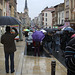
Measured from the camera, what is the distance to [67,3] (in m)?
37.9

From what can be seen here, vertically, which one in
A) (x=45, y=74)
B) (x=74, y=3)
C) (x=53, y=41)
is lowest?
(x=45, y=74)

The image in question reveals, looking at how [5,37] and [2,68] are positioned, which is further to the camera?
[2,68]

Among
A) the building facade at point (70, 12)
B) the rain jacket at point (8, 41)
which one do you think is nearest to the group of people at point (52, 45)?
the rain jacket at point (8, 41)

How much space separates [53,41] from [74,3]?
22.6 meters

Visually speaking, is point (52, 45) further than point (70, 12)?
No

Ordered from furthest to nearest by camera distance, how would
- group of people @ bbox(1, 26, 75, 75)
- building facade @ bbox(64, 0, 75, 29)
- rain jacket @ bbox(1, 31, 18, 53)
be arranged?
building facade @ bbox(64, 0, 75, 29), rain jacket @ bbox(1, 31, 18, 53), group of people @ bbox(1, 26, 75, 75)

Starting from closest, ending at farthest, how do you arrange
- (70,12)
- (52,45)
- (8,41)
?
(8,41) < (52,45) < (70,12)

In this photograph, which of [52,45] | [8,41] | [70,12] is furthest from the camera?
[70,12]

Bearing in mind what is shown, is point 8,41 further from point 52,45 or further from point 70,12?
point 70,12

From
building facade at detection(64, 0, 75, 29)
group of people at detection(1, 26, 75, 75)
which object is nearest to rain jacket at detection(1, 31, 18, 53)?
group of people at detection(1, 26, 75, 75)

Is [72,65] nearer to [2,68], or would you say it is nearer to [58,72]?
[58,72]

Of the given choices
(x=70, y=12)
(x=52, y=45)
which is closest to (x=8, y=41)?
(x=52, y=45)

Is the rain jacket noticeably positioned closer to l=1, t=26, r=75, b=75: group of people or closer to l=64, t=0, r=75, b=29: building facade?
l=1, t=26, r=75, b=75: group of people

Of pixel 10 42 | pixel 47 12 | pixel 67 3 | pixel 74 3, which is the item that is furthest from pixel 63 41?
pixel 47 12
